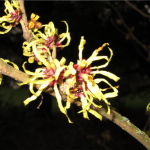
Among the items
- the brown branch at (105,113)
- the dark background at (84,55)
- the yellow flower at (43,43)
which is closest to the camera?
the brown branch at (105,113)

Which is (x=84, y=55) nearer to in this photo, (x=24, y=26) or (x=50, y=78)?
(x=24, y=26)

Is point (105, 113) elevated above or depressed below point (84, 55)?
below

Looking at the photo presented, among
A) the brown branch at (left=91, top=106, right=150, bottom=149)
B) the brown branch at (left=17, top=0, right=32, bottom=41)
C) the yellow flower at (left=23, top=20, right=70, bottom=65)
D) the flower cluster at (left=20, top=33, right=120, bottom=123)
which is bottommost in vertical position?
the brown branch at (left=91, top=106, right=150, bottom=149)

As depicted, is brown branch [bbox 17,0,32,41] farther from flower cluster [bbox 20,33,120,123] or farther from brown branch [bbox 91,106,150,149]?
brown branch [bbox 91,106,150,149]

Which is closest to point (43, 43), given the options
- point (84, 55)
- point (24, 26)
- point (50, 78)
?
point (24, 26)

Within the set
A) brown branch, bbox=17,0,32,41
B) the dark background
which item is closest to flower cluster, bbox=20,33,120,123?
brown branch, bbox=17,0,32,41

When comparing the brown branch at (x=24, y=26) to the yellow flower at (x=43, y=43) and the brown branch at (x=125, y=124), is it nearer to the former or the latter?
the yellow flower at (x=43, y=43)

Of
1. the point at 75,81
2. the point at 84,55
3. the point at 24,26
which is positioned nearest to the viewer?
the point at 75,81

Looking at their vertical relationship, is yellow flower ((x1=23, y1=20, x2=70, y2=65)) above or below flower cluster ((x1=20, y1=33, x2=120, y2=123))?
above

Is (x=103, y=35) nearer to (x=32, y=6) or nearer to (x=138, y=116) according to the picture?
(x=32, y=6)

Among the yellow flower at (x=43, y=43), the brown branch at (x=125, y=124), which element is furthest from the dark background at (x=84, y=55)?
the brown branch at (x=125, y=124)

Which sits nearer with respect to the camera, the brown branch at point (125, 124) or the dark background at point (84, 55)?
the brown branch at point (125, 124)
